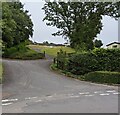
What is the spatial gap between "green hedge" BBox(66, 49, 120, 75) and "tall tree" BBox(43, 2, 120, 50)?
11.0 meters

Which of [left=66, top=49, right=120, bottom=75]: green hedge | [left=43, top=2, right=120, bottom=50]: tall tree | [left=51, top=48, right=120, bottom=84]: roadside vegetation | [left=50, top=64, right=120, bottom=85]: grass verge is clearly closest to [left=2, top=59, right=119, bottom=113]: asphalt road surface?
[left=50, top=64, right=120, bottom=85]: grass verge

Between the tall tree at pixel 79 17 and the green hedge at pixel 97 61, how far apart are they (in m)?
11.0

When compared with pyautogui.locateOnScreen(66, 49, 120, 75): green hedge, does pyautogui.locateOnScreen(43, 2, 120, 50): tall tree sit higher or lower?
higher

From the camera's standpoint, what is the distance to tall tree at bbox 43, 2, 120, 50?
38656 millimetres

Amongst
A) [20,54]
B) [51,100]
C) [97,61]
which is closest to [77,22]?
[20,54]

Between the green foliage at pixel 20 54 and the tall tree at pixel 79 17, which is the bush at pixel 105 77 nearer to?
the tall tree at pixel 79 17

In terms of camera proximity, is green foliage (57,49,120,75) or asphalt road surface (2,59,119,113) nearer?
asphalt road surface (2,59,119,113)

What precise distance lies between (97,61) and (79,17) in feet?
50.3

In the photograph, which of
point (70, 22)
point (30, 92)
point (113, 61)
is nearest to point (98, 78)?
point (113, 61)

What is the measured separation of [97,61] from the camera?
26469mm

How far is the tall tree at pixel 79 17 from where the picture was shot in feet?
127

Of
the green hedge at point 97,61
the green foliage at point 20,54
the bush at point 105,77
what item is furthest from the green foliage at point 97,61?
the green foliage at point 20,54

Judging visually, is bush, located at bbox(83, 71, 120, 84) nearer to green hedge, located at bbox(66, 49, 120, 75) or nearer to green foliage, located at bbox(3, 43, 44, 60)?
green hedge, located at bbox(66, 49, 120, 75)

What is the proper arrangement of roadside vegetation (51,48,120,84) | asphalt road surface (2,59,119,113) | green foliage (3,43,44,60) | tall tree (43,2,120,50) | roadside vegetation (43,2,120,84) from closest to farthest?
asphalt road surface (2,59,119,113), roadside vegetation (51,48,120,84), roadside vegetation (43,2,120,84), tall tree (43,2,120,50), green foliage (3,43,44,60)
